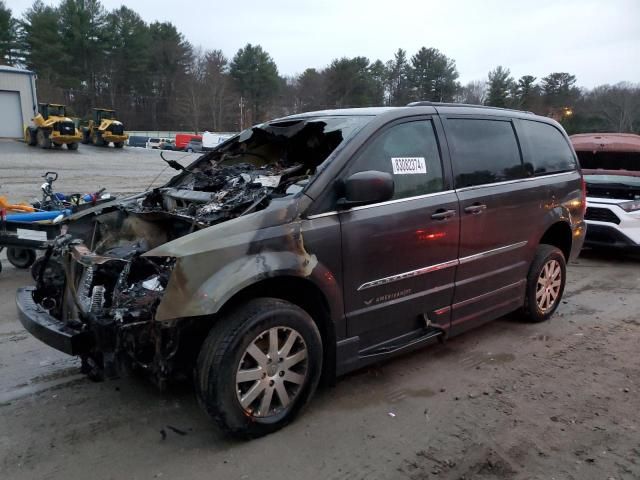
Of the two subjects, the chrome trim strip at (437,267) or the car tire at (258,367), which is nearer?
the car tire at (258,367)

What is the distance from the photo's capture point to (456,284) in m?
3.94

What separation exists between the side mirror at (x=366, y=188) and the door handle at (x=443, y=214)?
63cm

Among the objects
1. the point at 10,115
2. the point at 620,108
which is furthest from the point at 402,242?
the point at 620,108

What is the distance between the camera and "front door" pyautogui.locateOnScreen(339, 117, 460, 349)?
130 inches

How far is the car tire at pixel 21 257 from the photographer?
670 centimetres

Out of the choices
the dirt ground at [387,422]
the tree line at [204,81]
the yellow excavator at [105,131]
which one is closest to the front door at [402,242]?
the dirt ground at [387,422]

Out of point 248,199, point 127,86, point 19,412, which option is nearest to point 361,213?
point 248,199

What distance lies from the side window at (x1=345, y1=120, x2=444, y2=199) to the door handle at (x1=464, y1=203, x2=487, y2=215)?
1.01 ft

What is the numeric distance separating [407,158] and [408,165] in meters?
0.05

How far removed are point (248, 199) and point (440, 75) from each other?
63810 millimetres

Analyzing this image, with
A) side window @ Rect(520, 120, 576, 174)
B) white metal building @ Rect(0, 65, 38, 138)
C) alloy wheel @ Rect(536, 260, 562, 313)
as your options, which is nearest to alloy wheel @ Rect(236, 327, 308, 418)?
→ alloy wheel @ Rect(536, 260, 562, 313)

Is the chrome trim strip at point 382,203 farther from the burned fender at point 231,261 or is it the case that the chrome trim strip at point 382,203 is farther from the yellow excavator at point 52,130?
the yellow excavator at point 52,130

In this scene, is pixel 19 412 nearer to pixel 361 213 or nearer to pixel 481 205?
pixel 361 213

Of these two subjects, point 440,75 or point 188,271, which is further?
point 440,75
